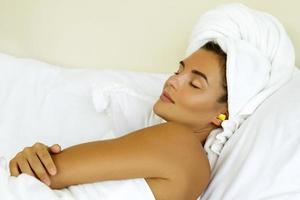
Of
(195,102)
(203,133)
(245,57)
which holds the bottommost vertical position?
(203,133)

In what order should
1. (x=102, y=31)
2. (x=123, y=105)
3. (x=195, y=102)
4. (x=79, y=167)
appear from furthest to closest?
(x=102, y=31), (x=123, y=105), (x=195, y=102), (x=79, y=167)

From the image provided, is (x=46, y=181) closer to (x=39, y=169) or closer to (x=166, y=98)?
(x=39, y=169)

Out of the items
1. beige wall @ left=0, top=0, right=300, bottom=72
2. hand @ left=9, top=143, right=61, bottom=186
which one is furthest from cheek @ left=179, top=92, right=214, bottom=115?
beige wall @ left=0, top=0, right=300, bottom=72

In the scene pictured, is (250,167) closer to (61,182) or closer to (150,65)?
(61,182)

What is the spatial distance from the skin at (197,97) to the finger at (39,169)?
1.19ft

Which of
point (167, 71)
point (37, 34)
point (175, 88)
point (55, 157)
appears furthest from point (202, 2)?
point (55, 157)

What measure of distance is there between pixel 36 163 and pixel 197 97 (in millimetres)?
461

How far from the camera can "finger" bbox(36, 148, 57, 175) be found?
96 centimetres

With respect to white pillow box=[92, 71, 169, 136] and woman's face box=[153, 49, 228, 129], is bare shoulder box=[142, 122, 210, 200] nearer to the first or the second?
woman's face box=[153, 49, 228, 129]

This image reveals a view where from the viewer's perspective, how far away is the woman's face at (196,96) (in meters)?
1.18

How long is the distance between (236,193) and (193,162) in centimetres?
13

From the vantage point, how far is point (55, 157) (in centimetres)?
100

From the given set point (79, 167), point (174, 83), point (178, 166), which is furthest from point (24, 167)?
point (174, 83)

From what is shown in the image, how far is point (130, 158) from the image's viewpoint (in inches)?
38.2
